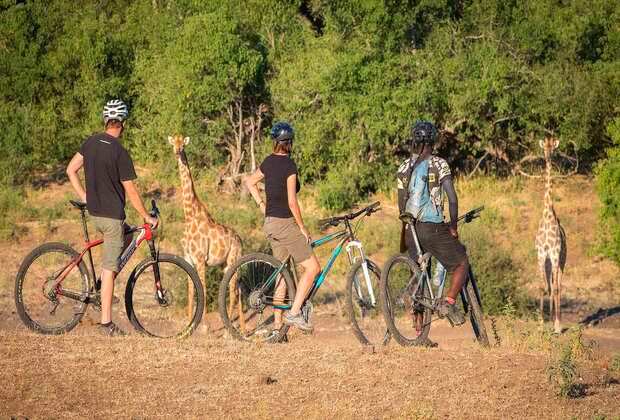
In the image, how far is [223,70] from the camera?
21.4 meters

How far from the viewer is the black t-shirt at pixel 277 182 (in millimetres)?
9992

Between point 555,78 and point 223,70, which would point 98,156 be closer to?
point 223,70

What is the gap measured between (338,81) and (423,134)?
11.5 meters

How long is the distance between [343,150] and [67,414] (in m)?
14.3

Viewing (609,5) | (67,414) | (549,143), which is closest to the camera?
(67,414)

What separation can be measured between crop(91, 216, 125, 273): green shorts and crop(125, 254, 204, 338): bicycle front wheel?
373mm

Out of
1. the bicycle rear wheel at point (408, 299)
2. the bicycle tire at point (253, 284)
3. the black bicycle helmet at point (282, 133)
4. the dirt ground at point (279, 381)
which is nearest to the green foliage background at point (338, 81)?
the bicycle tire at point (253, 284)

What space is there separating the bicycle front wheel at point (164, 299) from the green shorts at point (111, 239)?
37 centimetres

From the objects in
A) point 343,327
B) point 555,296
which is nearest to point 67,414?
point 343,327

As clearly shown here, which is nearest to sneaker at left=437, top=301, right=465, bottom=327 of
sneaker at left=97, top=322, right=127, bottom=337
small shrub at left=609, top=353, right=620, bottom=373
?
small shrub at left=609, top=353, right=620, bottom=373

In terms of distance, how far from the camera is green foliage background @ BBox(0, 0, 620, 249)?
21500 mm

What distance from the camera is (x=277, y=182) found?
32.8 feet

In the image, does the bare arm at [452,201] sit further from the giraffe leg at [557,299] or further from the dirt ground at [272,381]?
the giraffe leg at [557,299]

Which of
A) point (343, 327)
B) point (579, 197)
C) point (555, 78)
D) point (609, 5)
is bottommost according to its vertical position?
point (343, 327)
